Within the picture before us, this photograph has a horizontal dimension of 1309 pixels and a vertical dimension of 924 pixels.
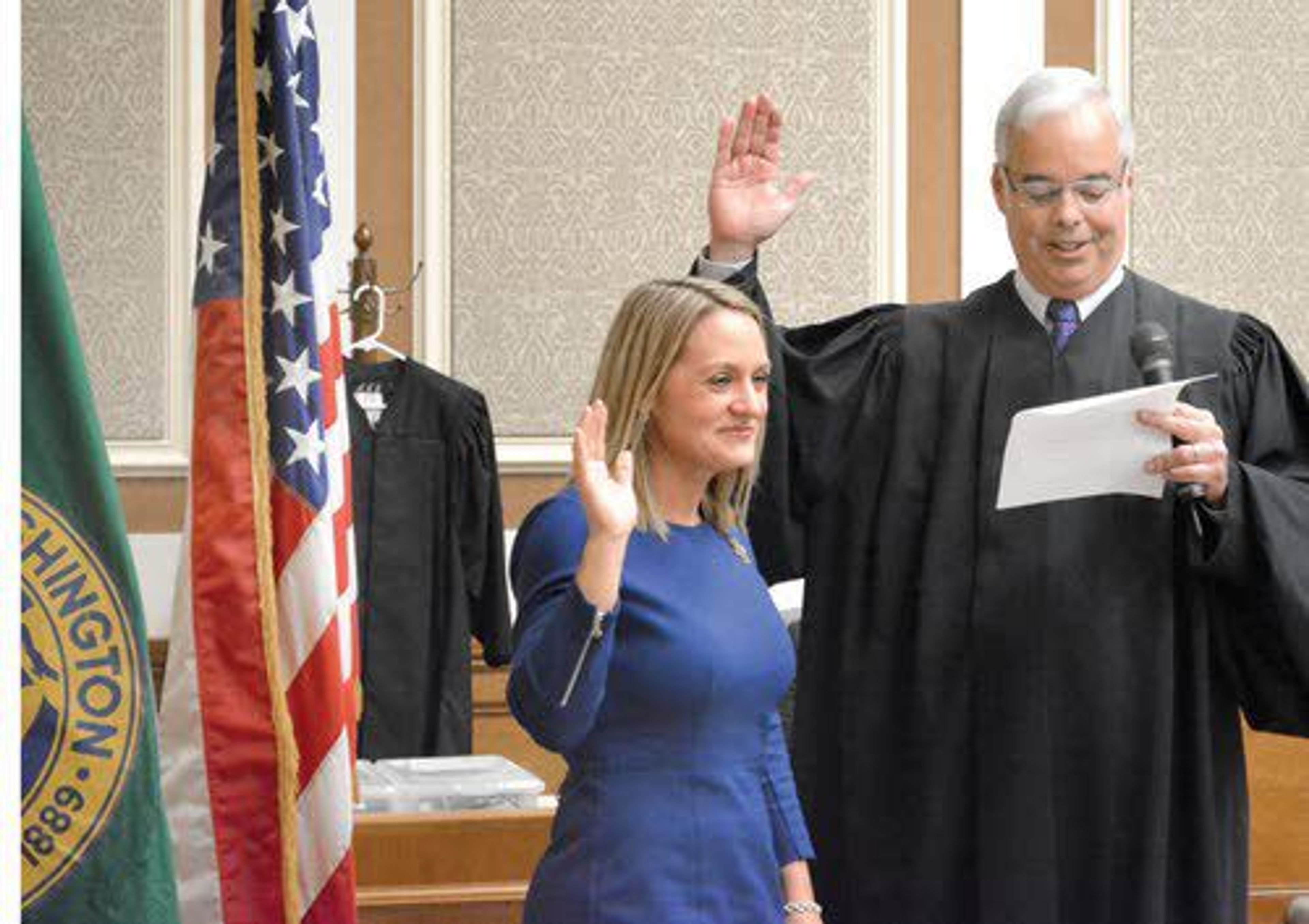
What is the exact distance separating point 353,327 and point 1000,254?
2084 mm

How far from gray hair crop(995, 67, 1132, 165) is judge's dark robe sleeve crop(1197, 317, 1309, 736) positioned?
377 mm

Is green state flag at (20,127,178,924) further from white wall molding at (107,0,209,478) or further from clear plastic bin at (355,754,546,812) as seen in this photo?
white wall molding at (107,0,209,478)

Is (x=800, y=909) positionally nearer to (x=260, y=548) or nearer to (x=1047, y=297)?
(x=260, y=548)

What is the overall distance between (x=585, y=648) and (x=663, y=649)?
0.16m

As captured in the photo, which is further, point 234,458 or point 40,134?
point 40,134

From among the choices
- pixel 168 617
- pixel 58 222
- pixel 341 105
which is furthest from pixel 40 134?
pixel 168 617

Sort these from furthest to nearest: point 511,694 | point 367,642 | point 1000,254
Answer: point 1000,254, point 367,642, point 511,694

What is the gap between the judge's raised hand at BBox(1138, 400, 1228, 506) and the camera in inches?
125

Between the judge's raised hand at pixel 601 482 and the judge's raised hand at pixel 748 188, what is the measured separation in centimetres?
66

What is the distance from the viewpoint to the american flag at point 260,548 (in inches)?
112

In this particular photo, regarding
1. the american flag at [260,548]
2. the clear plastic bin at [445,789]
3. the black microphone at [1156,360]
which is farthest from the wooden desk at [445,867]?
the black microphone at [1156,360]

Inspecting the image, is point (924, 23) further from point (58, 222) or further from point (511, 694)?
point (511, 694)

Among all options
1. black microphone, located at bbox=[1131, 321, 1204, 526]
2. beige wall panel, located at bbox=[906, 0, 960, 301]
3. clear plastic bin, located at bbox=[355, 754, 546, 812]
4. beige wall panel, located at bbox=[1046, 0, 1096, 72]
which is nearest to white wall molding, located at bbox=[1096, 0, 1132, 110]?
beige wall panel, located at bbox=[1046, 0, 1096, 72]

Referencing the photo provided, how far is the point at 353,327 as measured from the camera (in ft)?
19.8
